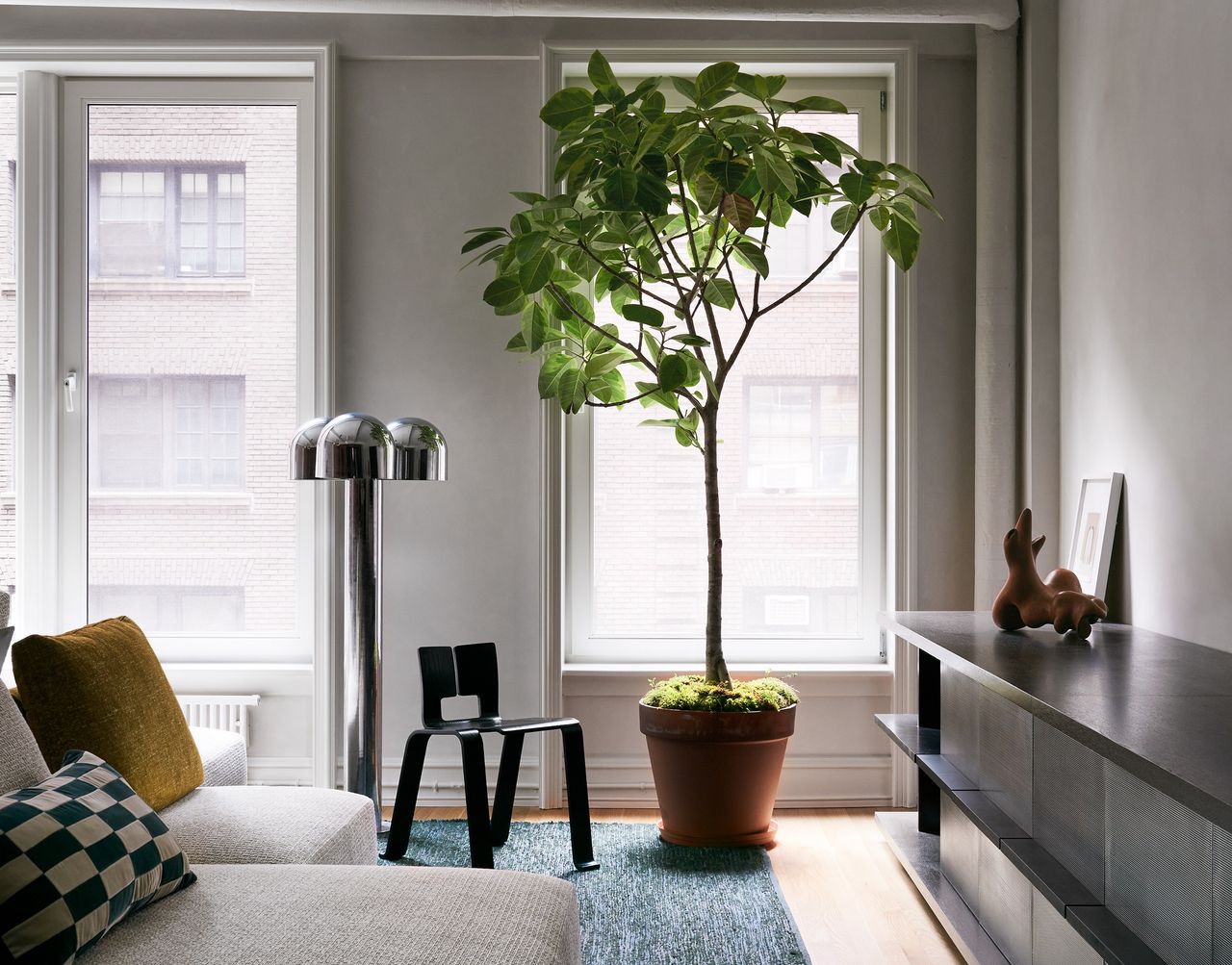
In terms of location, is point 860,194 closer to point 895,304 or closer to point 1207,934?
point 895,304

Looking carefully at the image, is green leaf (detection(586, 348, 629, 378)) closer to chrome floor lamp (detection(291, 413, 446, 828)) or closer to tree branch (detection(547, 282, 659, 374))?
tree branch (detection(547, 282, 659, 374))

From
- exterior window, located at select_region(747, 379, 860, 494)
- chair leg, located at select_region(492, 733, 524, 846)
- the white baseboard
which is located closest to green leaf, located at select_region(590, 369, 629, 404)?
exterior window, located at select_region(747, 379, 860, 494)

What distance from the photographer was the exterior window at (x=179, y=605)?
3.40m

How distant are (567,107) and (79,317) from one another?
1831 mm

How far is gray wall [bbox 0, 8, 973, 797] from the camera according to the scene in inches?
130

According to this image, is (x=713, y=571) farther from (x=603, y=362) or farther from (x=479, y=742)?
(x=479, y=742)

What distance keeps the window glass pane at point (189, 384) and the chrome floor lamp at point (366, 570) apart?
73cm

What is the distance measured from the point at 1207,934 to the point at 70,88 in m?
3.79

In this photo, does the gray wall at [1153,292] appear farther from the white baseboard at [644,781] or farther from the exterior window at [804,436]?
the white baseboard at [644,781]

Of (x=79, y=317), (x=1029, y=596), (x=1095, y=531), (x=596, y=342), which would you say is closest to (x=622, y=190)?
(x=596, y=342)

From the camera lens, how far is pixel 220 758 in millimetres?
2352

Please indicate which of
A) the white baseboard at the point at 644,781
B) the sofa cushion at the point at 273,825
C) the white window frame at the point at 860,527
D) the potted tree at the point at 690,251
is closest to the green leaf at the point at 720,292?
the potted tree at the point at 690,251

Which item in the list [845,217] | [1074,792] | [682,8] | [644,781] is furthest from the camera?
[644,781]

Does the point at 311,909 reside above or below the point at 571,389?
below
